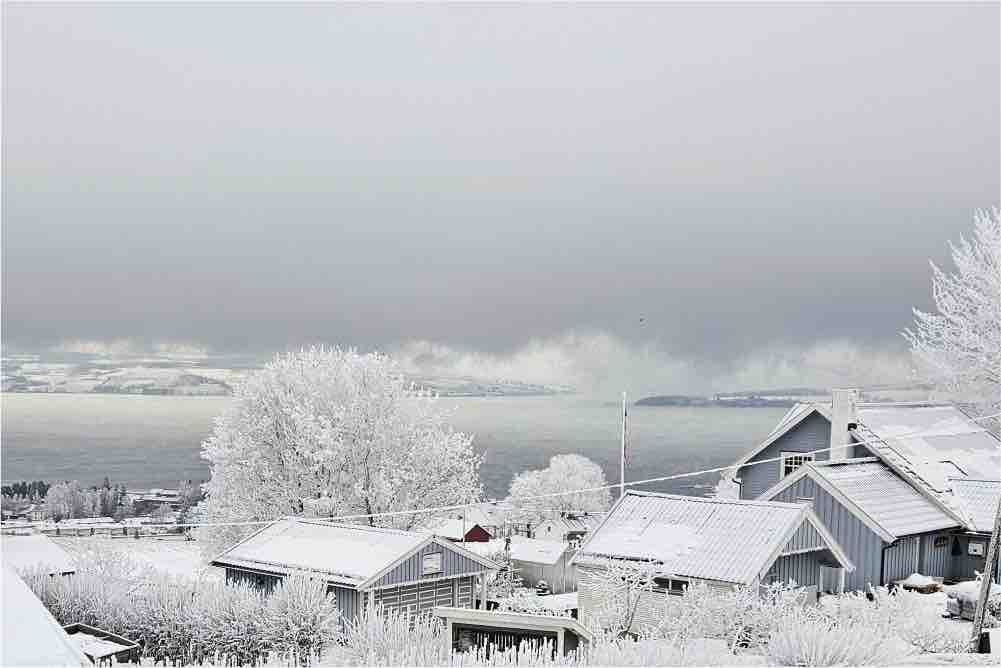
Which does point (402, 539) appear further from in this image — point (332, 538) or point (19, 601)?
point (19, 601)

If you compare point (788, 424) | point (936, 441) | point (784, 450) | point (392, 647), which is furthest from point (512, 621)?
point (936, 441)

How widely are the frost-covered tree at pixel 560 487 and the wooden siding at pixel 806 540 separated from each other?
35165 mm

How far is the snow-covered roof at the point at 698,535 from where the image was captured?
1536 cm

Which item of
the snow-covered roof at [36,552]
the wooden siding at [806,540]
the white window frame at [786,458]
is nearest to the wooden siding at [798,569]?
the wooden siding at [806,540]

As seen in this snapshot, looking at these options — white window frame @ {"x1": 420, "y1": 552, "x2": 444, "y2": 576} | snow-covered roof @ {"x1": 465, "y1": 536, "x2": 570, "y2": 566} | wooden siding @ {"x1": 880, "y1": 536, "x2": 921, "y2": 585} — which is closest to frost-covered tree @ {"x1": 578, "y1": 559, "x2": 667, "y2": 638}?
white window frame @ {"x1": 420, "y1": 552, "x2": 444, "y2": 576}

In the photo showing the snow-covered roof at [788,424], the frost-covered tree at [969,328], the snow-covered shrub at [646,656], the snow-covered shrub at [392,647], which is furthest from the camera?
the snow-covered roof at [788,424]

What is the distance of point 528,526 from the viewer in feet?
164

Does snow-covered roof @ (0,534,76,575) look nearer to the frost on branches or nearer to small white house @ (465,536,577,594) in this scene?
the frost on branches

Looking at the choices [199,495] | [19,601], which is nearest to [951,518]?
[19,601]

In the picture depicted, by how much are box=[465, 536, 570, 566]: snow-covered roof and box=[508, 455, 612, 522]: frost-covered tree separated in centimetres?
1358

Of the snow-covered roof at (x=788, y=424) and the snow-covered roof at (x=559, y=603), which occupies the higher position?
the snow-covered roof at (x=788, y=424)

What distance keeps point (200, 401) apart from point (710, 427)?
38.0 meters

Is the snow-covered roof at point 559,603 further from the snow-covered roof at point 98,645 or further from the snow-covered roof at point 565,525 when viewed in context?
the snow-covered roof at point 98,645

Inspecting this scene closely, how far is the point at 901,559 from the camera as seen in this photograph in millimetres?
19953
